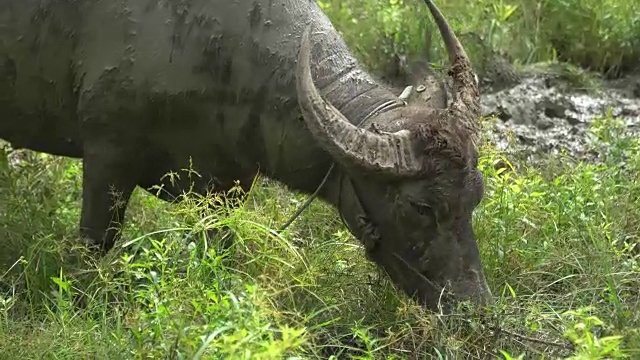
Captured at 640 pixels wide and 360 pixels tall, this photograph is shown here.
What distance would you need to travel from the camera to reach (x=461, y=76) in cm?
459

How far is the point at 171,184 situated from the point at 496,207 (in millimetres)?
1663

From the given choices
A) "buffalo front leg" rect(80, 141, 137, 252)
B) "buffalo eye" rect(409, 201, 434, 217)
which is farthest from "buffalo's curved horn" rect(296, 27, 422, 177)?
"buffalo front leg" rect(80, 141, 137, 252)

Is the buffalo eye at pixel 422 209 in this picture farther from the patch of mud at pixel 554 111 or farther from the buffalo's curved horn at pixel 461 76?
the patch of mud at pixel 554 111

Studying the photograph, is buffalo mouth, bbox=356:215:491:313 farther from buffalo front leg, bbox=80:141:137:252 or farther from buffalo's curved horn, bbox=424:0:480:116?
buffalo front leg, bbox=80:141:137:252

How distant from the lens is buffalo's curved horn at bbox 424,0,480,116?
4508 millimetres

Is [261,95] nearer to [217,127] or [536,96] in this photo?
[217,127]

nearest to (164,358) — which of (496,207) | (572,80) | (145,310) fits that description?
(145,310)

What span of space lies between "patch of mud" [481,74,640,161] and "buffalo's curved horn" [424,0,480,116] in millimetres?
2292

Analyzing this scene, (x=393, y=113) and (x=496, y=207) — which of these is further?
(x=496, y=207)

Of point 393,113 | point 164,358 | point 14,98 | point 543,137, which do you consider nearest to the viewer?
point 164,358

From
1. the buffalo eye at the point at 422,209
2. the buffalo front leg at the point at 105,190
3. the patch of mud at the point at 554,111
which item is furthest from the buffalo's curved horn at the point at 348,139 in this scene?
the patch of mud at the point at 554,111

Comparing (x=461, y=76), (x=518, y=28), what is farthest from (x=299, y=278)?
(x=518, y=28)

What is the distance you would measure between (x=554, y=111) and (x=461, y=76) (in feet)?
11.5

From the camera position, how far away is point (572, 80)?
8430mm
